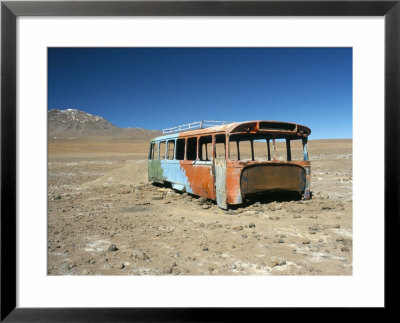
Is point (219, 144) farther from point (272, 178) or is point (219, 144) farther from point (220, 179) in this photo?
point (272, 178)

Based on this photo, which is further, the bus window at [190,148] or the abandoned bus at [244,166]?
the bus window at [190,148]

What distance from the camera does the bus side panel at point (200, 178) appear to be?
22.2 ft

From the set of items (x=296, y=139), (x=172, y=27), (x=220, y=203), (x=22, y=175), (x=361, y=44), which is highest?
(x=172, y=27)

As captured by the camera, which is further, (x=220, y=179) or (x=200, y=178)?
(x=200, y=178)

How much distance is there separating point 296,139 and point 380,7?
390 centimetres

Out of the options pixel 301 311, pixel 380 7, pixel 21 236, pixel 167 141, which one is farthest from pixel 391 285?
pixel 167 141

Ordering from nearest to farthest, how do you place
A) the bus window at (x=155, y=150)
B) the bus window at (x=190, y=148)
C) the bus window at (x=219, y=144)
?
the bus window at (x=219, y=144), the bus window at (x=190, y=148), the bus window at (x=155, y=150)

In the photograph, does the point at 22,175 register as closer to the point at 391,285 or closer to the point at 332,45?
the point at 332,45

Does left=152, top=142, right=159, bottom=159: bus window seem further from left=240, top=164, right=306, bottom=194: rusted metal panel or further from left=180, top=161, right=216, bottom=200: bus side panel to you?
left=240, top=164, right=306, bottom=194: rusted metal panel

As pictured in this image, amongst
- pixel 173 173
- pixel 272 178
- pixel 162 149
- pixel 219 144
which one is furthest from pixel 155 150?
pixel 272 178

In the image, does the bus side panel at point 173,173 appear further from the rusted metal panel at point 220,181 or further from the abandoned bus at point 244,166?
the rusted metal panel at point 220,181

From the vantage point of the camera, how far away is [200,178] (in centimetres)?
722

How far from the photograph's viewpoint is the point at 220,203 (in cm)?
644

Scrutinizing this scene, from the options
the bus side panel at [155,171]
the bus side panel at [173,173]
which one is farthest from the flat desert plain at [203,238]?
the bus side panel at [155,171]
